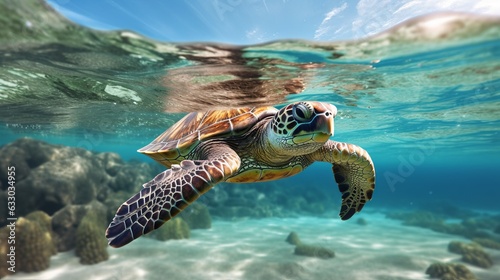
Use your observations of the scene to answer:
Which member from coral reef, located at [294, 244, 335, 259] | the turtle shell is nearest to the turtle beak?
the turtle shell

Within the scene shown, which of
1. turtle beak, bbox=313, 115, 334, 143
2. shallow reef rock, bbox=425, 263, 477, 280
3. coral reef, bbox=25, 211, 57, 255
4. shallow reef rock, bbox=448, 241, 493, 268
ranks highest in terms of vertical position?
turtle beak, bbox=313, 115, 334, 143

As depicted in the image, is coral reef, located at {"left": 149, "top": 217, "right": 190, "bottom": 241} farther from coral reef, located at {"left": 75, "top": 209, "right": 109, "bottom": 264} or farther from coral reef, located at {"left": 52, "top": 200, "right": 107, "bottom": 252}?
coral reef, located at {"left": 52, "top": 200, "right": 107, "bottom": 252}

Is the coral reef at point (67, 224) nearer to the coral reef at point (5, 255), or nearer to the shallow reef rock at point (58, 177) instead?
the shallow reef rock at point (58, 177)

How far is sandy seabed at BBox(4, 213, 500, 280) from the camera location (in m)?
7.93

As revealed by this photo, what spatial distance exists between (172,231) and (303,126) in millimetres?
10086

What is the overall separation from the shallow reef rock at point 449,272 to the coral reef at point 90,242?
1080cm

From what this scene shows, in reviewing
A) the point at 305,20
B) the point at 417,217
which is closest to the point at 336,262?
the point at 305,20

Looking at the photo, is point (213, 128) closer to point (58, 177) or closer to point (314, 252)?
point (314, 252)

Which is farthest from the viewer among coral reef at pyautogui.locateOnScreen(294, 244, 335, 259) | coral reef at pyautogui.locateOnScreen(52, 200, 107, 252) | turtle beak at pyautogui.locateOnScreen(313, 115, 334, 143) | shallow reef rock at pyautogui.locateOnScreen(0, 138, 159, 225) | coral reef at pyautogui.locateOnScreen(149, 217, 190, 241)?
coral reef at pyautogui.locateOnScreen(149, 217, 190, 241)

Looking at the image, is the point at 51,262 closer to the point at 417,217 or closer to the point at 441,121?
the point at 441,121

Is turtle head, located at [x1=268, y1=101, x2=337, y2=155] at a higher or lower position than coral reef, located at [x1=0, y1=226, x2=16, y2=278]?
higher

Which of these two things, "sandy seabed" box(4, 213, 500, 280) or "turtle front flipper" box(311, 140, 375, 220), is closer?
"turtle front flipper" box(311, 140, 375, 220)

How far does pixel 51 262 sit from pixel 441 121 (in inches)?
815

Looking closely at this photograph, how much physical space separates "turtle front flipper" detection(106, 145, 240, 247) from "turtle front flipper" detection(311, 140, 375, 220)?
2231 mm
